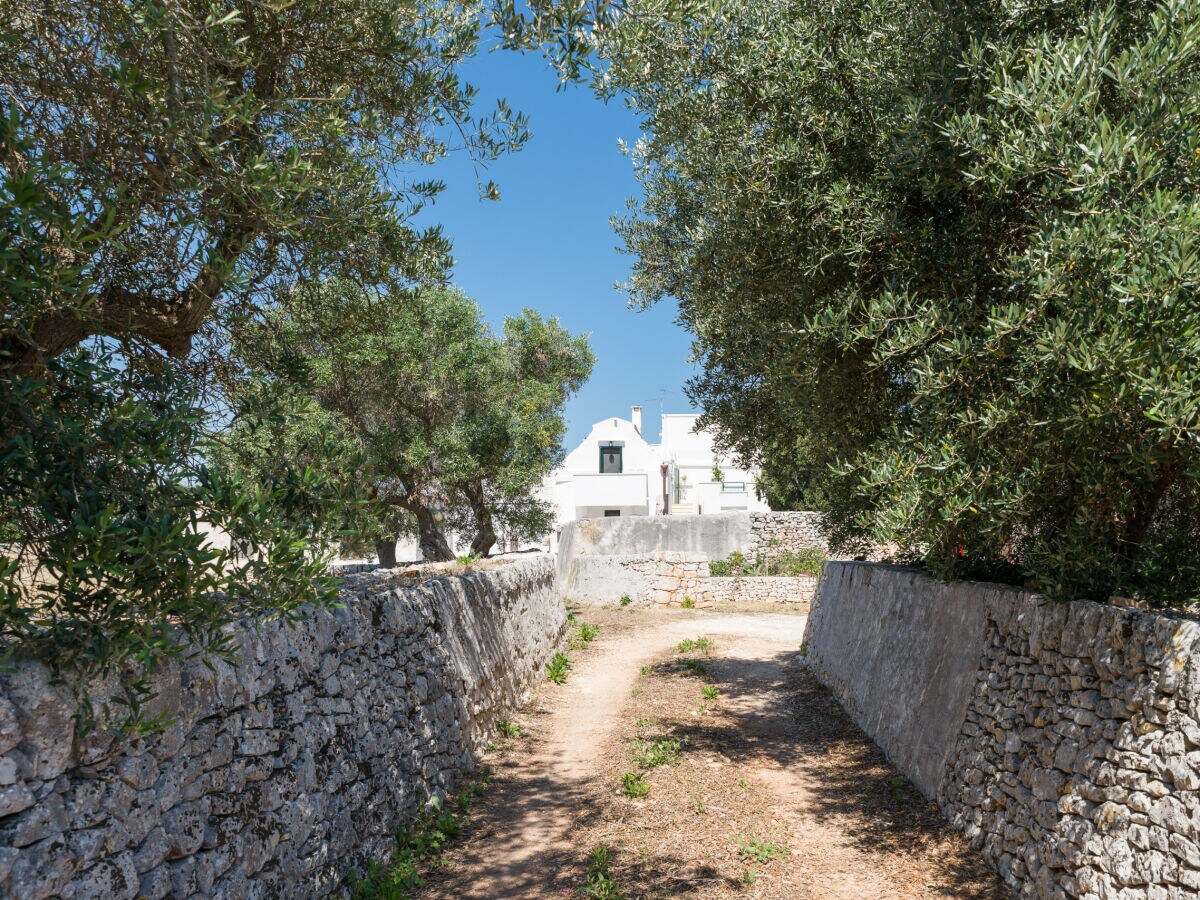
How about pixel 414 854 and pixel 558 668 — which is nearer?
pixel 414 854

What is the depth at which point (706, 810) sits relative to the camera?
7648mm

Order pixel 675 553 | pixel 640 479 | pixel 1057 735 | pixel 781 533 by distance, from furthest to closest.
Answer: pixel 640 479 → pixel 781 533 → pixel 675 553 → pixel 1057 735

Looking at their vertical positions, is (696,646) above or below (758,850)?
above

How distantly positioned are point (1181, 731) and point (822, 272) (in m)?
4.20

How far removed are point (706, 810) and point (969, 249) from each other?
18.1 ft

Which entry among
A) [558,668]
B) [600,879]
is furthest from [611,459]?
[600,879]

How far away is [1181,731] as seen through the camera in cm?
427

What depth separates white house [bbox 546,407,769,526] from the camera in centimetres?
4481

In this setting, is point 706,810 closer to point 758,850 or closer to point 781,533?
point 758,850

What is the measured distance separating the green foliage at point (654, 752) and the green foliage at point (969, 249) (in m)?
3.63

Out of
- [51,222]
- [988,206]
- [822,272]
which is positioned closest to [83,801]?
[51,222]

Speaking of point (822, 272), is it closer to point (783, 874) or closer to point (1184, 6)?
point (1184, 6)

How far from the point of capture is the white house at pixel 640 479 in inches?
1764

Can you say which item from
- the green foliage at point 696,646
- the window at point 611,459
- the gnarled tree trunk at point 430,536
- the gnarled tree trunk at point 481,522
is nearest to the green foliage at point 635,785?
the green foliage at point 696,646
